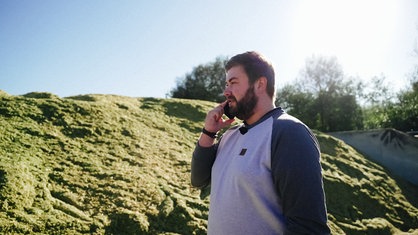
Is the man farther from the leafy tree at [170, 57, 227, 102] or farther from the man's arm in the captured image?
the leafy tree at [170, 57, 227, 102]

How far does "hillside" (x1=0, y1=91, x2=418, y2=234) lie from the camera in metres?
4.20

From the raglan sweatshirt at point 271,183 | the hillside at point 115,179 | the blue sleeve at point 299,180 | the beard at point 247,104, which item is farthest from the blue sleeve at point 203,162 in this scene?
the hillside at point 115,179

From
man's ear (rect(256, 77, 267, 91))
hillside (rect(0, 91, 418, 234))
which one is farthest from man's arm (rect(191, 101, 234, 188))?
hillside (rect(0, 91, 418, 234))

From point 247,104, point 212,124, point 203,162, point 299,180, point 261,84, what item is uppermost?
point 261,84

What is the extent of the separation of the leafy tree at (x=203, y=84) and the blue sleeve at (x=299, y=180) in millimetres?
35133

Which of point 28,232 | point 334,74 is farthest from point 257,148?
point 334,74

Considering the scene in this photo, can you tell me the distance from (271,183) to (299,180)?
8.9 inches

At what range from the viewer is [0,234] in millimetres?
3373

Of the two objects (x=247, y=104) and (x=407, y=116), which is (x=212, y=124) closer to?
(x=247, y=104)

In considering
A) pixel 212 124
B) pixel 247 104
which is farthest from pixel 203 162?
pixel 247 104

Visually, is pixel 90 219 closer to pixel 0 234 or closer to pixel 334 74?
pixel 0 234

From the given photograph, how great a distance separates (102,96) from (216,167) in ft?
31.7

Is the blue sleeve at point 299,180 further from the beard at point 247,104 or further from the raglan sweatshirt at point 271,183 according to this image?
the beard at point 247,104

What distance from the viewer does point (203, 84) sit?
4091 cm
